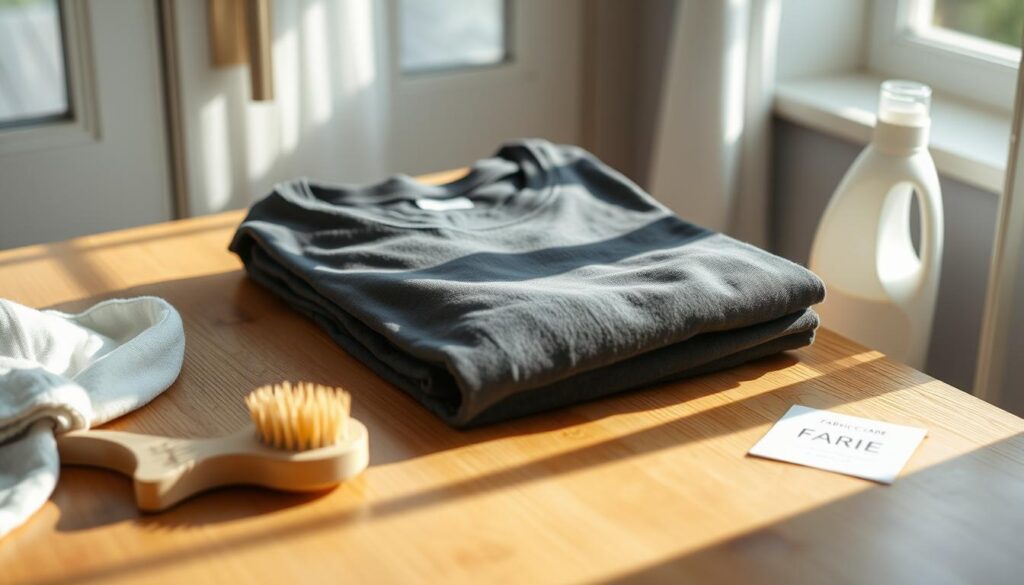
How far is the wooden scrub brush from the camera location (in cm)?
89

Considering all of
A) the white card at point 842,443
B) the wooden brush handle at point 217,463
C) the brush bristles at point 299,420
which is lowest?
the white card at point 842,443

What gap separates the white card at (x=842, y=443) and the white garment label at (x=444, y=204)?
0.48m

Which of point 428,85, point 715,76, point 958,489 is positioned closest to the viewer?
point 958,489

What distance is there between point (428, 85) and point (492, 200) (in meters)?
0.84

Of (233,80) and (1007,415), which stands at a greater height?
(233,80)

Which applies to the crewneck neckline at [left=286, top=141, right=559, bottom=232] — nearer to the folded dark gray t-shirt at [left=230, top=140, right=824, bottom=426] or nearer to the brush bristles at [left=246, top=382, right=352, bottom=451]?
the folded dark gray t-shirt at [left=230, top=140, right=824, bottom=426]

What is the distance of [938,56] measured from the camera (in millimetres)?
1884

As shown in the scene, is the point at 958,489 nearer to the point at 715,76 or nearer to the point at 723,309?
the point at 723,309

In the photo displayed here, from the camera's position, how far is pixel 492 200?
138cm

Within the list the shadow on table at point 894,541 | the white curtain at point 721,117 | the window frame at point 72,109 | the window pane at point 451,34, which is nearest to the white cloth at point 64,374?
the shadow on table at point 894,541

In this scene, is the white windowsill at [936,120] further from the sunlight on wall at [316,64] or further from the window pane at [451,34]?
the sunlight on wall at [316,64]

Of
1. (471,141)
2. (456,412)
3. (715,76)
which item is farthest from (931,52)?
(456,412)

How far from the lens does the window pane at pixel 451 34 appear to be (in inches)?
85.3

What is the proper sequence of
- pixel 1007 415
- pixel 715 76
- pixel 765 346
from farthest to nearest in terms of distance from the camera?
pixel 715 76, pixel 765 346, pixel 1007 415
